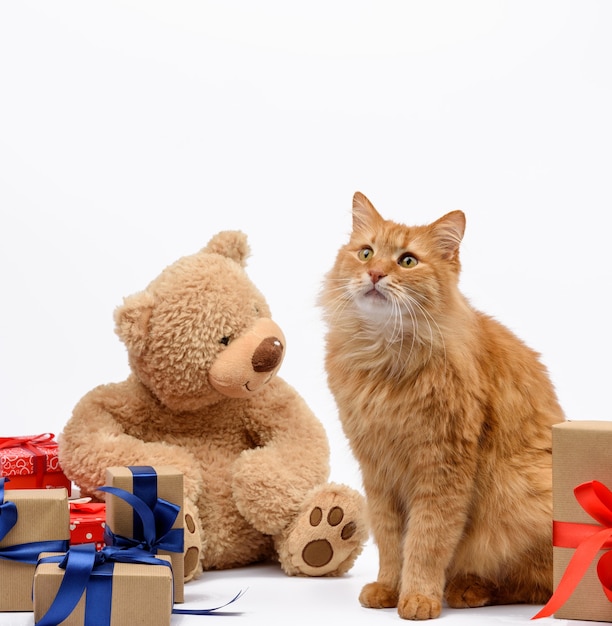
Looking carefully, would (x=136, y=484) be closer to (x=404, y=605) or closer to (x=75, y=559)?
(x=75, y=559)

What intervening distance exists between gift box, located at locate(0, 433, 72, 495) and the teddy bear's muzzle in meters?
0.55

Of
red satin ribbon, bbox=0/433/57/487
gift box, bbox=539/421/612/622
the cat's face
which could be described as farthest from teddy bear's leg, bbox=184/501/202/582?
gift box, bbox=539/421/612/622

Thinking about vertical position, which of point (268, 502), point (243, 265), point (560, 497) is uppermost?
point (243, 265)

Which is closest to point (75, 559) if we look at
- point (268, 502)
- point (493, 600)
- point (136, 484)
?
point (136, 484)

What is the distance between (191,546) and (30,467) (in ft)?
1.91

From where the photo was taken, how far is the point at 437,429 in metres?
2.06

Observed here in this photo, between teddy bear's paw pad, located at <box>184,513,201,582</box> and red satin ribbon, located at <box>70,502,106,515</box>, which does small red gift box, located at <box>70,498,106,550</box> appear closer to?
red satin ribbon, located at <box>70,502,106,515</box>

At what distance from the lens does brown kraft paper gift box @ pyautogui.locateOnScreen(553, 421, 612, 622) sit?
1907 mm

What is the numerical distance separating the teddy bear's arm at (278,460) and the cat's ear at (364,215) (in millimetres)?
618

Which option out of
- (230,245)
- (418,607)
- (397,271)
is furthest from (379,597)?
(230,245)

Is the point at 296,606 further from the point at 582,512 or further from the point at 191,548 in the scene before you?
the point at 582,512

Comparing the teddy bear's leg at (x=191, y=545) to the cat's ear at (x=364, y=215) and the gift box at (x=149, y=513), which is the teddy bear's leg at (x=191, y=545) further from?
the cat's ear at (x=364, y=215)

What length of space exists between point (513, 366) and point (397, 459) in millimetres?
352

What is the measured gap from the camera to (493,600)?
218 cm
